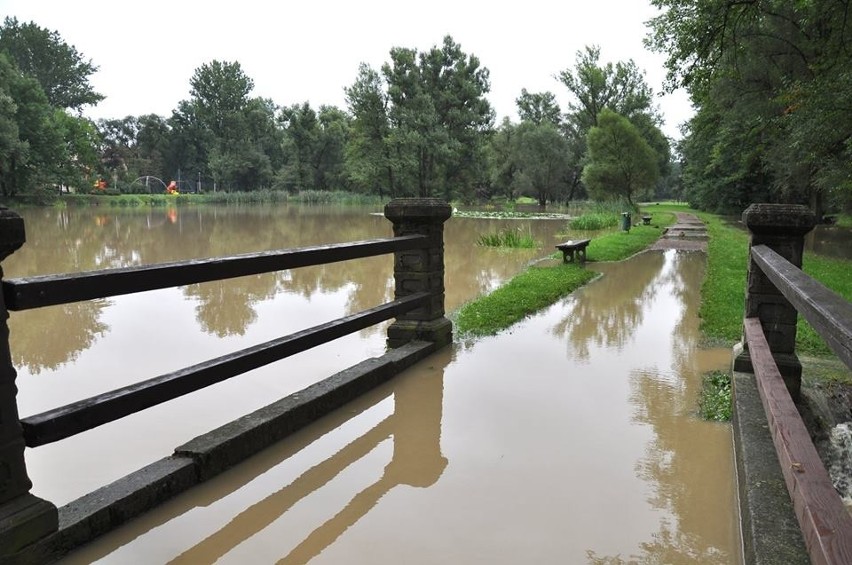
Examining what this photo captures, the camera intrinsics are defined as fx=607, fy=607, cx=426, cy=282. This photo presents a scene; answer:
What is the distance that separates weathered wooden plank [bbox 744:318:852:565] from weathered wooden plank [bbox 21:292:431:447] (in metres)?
2.88

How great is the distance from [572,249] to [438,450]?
34.5ft

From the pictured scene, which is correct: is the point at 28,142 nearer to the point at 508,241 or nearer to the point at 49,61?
the point at 49,61

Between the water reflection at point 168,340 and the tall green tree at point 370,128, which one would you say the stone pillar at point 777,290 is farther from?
the tall green tree at point 370,128

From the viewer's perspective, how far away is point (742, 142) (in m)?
22.8

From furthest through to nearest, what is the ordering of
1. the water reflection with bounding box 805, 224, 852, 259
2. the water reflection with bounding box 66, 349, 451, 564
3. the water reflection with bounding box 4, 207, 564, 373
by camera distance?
the water reflection with bounding box 805, 224, 852, 259, the water reflection with bounding box 4, 207, 564, 373, the water reflection with bounding box 66, 349, 451, 564

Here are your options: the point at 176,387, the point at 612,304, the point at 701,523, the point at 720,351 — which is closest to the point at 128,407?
the point at 176,387

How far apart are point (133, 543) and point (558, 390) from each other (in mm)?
3488

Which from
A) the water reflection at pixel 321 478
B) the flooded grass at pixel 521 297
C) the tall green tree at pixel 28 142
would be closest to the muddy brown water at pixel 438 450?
the water reflection at pixel 321 478

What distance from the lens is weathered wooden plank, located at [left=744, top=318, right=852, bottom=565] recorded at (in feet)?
5.66

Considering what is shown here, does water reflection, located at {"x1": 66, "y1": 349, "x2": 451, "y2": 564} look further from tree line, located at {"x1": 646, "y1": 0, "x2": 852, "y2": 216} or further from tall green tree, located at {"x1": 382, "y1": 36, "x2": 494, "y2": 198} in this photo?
tall green tree, located at {"x1": 382, "y1": 36, "x2": 494, "y2": 198}

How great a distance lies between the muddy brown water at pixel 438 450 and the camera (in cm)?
292

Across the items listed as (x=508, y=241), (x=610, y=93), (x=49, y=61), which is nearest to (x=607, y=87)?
(x=610, y=93)

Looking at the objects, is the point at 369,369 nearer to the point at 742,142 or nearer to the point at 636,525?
the point at 636,525

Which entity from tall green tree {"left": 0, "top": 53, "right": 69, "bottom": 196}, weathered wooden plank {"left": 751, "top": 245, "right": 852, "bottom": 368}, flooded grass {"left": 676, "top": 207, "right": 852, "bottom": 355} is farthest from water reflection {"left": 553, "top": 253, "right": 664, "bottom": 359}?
tall green tree {"left": 0, "top": 53, "right": 69, "bottom": 196}
